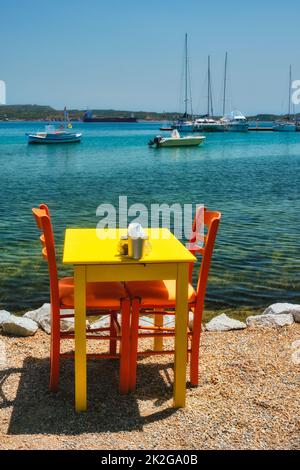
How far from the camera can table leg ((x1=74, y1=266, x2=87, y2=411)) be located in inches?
169

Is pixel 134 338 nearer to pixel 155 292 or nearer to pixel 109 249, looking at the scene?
pixel 155 292

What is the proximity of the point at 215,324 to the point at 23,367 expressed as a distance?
Answer: 90.5 inches

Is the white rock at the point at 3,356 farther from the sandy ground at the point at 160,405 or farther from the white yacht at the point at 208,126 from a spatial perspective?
the white yacht at the point at 208,126

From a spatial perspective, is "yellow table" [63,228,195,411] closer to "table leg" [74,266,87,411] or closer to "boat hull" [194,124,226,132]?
"table leg" [74,266,87,411]

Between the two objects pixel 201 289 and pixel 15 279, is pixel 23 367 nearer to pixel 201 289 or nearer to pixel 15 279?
pixel 201 289

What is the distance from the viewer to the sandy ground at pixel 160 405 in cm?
405

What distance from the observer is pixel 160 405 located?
4637 millimetres

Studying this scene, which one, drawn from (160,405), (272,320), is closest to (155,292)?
(160,405)

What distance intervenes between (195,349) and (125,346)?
64 centimetres

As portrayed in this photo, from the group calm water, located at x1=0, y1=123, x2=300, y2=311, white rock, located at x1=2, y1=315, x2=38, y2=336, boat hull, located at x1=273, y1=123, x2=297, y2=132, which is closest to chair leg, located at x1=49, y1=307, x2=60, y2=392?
white rock, located at x1=2, y1=315, x2=38, y2=336

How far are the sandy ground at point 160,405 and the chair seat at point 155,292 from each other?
0.74m
